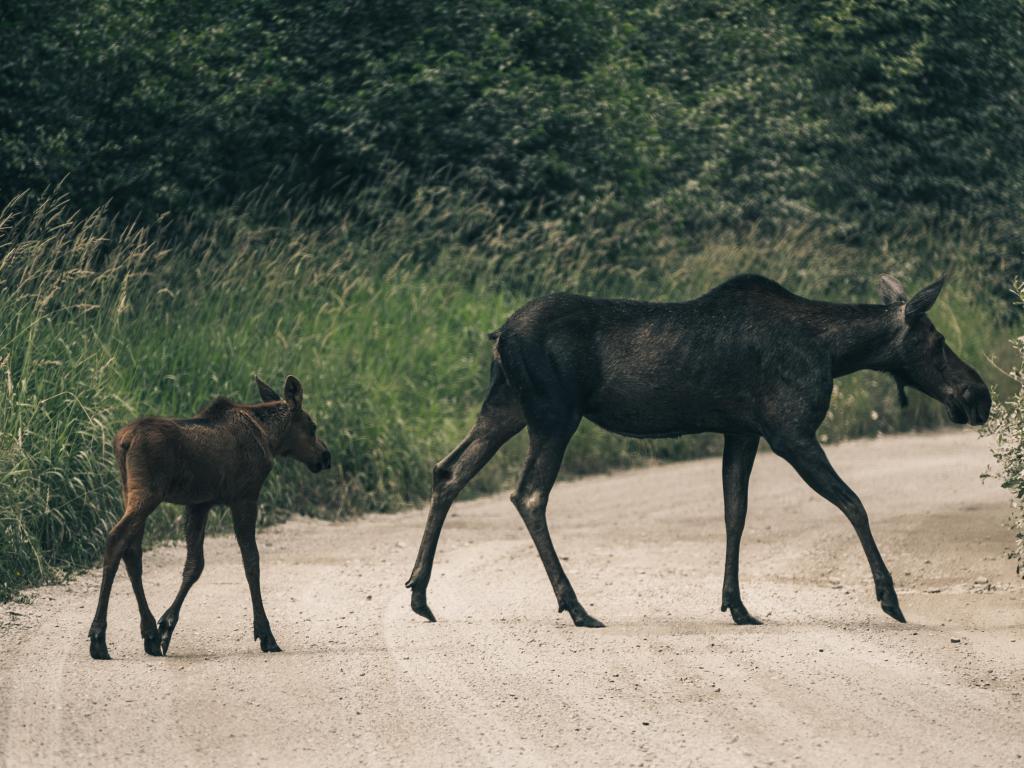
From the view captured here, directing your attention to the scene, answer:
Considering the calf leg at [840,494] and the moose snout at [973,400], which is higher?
the moose snout at [973,400]

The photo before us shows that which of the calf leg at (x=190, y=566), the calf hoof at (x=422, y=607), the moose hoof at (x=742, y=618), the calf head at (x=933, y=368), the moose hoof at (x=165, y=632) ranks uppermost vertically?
the calf head at (x=933, y=368)

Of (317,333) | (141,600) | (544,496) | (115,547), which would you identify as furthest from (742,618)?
(317,333)

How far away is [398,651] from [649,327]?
7.62 ft

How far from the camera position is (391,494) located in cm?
1432

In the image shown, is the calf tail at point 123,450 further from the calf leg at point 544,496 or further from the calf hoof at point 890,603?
the calf hoof at point 890,603

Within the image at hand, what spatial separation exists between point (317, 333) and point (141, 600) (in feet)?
23.0

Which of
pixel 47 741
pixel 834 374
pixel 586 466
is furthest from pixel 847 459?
pixel 47 741

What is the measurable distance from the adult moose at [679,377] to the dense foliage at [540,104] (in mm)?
8872

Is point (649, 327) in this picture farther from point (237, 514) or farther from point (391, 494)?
point (391, 494)

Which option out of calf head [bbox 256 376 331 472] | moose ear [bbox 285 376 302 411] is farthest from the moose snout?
moose ear [bbox 285 376 302 411]

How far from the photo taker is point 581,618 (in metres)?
9.27

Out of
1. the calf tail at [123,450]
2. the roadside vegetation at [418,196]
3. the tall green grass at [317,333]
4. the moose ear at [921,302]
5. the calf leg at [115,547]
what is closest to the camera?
the calf leg at [115,547]

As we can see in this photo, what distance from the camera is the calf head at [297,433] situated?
938cm

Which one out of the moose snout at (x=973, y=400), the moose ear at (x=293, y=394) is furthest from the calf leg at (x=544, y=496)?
the moose snout at (x=973, y=400)
